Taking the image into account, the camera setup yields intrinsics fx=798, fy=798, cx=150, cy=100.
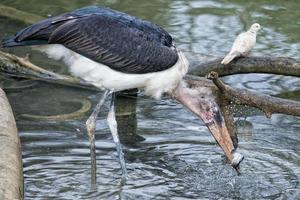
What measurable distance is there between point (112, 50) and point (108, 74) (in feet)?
0.62

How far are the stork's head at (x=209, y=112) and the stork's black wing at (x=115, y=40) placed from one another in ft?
1.30

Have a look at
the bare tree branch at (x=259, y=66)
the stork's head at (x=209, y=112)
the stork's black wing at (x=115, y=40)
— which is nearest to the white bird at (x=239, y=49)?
the bare tree branch at (x=259, y=66)

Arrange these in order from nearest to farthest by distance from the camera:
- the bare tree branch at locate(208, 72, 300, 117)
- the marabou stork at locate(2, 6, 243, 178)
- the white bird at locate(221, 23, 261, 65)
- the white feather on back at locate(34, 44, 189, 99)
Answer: the marabou stork at locate(2, 6, 243, 178) → the white feather on back at locate(34, 44, 189, 99) → the bare tree branch at locate(208, 72, 300, 117) → the white bird at locate(221, 23, 261, 65)

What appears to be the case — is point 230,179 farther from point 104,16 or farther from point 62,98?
point 62,98

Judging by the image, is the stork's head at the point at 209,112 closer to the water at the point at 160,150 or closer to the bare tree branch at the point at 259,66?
the water at the point at 160,150

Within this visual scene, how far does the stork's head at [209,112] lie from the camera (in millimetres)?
6301

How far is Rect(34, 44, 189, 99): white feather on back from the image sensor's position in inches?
243

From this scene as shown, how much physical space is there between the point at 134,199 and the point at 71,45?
1.26 metres

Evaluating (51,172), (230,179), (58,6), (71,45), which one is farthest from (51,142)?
(58,6)

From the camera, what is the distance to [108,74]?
20.3ft

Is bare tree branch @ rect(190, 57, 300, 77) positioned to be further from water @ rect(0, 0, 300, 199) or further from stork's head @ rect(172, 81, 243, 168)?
stork's head @ rect(172, 81, 243, 168)

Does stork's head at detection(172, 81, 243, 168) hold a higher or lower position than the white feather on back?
lower

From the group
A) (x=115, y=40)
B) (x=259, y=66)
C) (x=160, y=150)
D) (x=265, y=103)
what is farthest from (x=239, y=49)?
(x=115, y=40)

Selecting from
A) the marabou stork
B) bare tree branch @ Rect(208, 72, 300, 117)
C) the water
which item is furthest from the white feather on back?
the water
